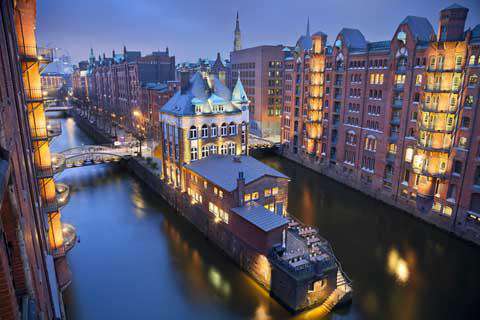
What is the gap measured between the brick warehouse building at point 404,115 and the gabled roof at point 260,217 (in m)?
27.1

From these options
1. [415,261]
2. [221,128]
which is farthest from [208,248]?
[415,261]

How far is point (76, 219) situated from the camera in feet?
182

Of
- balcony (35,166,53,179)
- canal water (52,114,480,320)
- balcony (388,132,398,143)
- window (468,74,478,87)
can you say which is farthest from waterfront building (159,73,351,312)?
window (468,74,478,87)

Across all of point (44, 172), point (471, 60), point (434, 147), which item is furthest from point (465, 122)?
point (44, 172)

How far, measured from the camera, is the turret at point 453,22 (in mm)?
46344

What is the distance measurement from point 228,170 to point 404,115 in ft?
103

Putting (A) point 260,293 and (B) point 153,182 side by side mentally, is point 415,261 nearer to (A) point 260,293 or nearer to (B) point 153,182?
(A) point 260,293

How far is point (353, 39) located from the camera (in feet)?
231

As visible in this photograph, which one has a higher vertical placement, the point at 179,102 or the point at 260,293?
the point at 179,102

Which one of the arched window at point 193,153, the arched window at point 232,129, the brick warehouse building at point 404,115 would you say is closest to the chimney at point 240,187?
the arched window at point 193,153

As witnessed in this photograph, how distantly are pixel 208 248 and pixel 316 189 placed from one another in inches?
1193

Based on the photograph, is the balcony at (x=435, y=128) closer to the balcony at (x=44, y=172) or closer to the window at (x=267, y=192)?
the window at (x=267, y=192)

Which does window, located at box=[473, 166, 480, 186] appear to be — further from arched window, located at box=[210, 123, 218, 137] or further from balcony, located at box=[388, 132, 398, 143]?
arched window, located at box=[210, 123, 218, 137]

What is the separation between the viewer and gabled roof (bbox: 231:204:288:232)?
1486 inches
